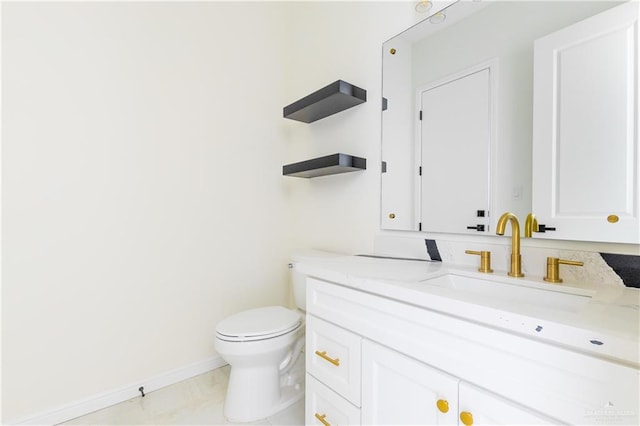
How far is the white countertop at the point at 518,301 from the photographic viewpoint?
56cm

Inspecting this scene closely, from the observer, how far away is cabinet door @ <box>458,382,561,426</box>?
2.07 feet

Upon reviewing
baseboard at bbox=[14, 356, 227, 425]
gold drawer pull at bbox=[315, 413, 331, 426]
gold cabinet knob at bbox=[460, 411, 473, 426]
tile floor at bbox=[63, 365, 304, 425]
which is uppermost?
gold cabinet knob at bbox=[460, 411, 473, 426]

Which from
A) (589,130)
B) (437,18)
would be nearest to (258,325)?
(589,130)

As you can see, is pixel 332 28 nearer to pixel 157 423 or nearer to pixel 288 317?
pixel 288 317

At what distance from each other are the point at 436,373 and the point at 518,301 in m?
0.36

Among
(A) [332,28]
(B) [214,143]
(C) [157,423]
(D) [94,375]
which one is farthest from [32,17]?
(C) [157,423]

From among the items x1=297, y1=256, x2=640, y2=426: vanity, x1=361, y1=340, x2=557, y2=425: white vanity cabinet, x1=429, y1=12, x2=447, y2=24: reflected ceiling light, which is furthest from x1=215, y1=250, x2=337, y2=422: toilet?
x1=429, y1=12, x2=447, y2=24: reflected ceiling light

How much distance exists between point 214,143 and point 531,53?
5.60ft

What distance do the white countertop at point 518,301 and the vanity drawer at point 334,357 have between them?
185 mm

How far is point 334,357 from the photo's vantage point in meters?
1.11

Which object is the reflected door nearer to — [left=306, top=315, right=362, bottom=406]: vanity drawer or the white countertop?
the white countertop

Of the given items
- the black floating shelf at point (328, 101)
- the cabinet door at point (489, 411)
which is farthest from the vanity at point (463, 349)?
the black floating shelf at point (328, 101)

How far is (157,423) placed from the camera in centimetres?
146

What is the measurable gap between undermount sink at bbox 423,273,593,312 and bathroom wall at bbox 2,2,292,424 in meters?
1.42
